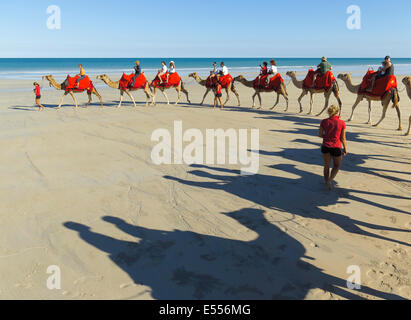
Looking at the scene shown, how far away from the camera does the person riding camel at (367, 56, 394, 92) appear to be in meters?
10.8

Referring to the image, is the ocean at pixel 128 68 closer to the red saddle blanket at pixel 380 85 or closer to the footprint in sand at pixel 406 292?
the red saddle blanket at pixel 380 85

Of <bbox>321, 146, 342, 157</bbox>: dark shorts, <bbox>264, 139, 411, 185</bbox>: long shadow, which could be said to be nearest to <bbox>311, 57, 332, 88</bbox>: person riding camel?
<bbox>264, 139, 411, 185</bbox>: long shadow

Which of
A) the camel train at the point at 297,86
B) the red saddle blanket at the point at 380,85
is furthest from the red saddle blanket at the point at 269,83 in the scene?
the red saddle blanket at the point at 380,85

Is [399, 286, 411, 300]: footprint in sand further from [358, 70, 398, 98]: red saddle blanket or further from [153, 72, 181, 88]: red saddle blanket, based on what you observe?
[153, 72, 181, 88]: red saddle blanket

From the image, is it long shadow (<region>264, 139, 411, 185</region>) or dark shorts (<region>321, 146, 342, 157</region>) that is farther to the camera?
long shadow (<region>264, 139, 411, 185</region>)

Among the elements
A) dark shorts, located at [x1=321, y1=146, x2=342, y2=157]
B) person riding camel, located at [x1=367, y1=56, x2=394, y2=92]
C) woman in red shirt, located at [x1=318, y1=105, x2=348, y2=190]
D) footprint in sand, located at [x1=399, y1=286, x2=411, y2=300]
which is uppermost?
person riding camel, located at [x1=367, y1=56, x2=394, y2=92]

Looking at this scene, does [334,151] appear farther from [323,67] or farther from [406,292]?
[323,67]

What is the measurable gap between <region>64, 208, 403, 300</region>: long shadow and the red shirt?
204 centimetres

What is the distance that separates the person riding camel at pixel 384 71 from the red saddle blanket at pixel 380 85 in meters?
0.10

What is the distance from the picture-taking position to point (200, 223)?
5.20 m

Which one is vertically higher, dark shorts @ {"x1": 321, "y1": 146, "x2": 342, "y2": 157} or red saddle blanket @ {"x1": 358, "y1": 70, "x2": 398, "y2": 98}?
red saddle blanket @ {"x1": 358, "y1": 70, "x2": 398, "y2": 98}

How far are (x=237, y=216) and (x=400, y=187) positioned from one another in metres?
3.62

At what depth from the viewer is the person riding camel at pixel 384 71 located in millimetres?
10758

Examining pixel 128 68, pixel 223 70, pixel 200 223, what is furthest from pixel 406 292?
pixel 128 68
